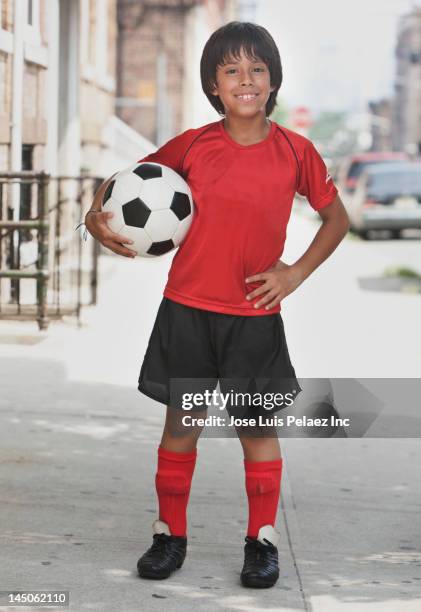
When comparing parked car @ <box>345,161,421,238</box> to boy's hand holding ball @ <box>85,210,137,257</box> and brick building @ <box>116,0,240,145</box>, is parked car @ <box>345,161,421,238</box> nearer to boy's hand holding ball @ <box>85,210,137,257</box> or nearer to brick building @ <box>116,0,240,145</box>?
brick building @ <box>116,0,240,145</box>

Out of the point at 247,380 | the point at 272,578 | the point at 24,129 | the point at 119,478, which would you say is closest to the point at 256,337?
the point at 247,380

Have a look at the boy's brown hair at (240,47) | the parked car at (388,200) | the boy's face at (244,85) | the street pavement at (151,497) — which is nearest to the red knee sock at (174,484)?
the street pavement at (151,497)

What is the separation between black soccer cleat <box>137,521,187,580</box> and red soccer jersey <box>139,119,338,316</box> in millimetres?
868

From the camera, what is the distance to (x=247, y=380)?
470 centimetres

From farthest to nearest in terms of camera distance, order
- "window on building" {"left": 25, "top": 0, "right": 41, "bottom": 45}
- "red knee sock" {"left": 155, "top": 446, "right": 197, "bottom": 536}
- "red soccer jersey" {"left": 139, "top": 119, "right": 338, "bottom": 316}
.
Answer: "window on building" {"left": 25, "top": 0, "right": 41, "bottom": 45} < "red knee sock" {"left": 155, "top": 446, "right": 197, "bottom": 536} < "red soccer jersey" {"left": 139, "top": 119, "right": 338, "bottom": 316}

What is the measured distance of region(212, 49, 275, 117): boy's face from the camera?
15.2 ft

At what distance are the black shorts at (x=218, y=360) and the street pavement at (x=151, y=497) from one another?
0.66 m

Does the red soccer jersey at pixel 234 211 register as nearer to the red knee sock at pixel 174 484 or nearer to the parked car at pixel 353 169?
the red knee sock at pixel 174 484

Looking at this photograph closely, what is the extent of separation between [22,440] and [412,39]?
101 metres

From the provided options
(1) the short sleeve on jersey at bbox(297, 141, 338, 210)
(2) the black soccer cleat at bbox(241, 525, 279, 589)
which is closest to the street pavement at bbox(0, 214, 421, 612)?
(2) the black soccer cleat at bbox(241, 525, 279, 589)

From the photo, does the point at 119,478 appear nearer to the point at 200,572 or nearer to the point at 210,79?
the point at 200,572

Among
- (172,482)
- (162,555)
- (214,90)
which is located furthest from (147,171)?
(162,555)

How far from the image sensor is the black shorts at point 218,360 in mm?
4672

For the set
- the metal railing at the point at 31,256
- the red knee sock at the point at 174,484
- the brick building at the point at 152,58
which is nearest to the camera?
the red knee sock at the point at 174,484
